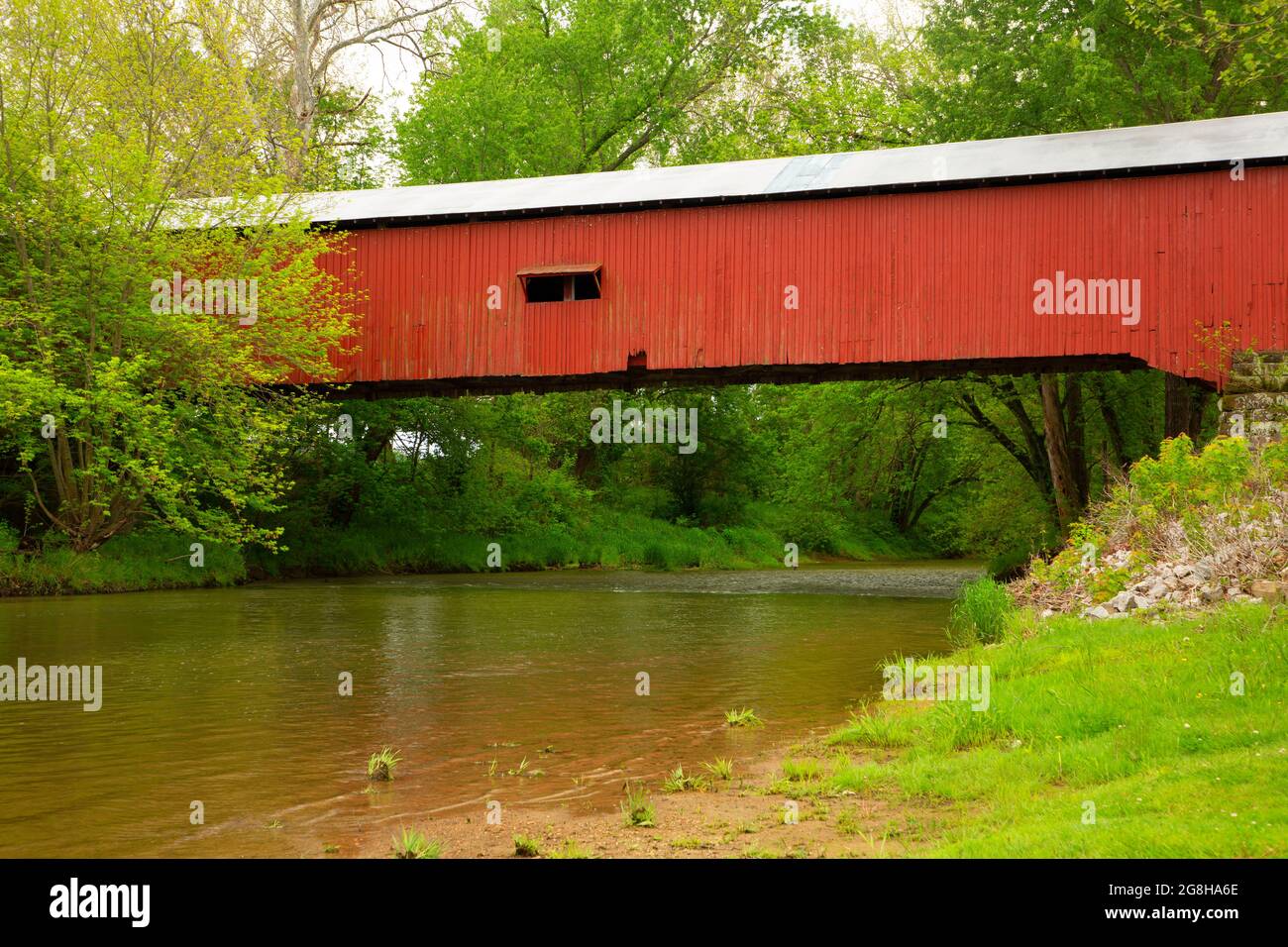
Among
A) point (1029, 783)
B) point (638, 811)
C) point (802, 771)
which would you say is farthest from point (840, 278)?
point (638, 811)

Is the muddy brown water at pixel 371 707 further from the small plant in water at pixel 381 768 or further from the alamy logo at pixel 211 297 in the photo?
the alamy logo at pixel 211 297

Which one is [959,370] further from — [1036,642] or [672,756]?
[672,756]

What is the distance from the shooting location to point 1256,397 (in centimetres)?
1580

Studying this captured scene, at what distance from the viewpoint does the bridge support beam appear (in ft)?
51.2

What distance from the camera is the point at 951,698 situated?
7238 mm

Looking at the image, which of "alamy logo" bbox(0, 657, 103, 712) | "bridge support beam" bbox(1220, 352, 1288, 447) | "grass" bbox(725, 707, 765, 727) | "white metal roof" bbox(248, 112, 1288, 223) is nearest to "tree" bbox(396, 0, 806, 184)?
"white metal roof" bbox(248, 112, 1288, 223)

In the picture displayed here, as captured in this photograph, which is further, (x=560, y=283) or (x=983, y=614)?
(x=560, y=283)

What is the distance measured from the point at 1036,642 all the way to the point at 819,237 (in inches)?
429

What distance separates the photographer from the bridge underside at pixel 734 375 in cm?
1803

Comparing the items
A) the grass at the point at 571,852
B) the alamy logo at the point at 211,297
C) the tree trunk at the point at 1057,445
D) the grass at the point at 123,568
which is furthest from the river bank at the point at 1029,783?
the grass at the point at 123,568

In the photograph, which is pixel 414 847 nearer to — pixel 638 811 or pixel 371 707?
pixel 638 811

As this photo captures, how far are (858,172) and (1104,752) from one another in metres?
14.7

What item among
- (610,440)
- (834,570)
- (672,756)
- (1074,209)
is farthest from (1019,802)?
(610,440)

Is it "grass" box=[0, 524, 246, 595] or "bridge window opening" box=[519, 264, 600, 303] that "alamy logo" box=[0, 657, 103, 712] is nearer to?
"grass" box=[0, 524, 246, 595]
